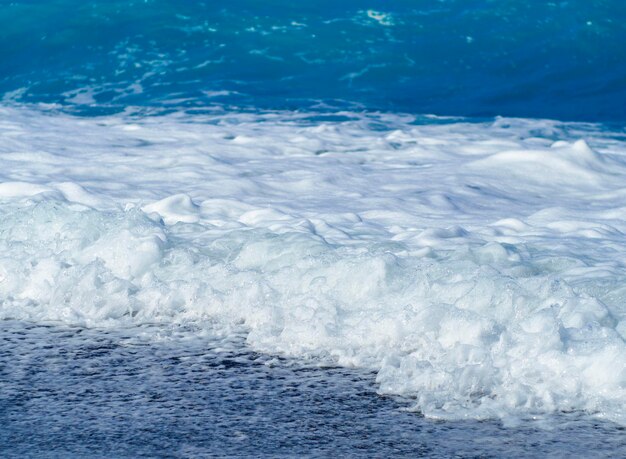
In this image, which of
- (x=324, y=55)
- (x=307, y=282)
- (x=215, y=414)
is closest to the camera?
(x=215, y=414)

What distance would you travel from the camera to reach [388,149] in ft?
28.5

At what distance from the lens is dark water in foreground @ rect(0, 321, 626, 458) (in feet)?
10.2

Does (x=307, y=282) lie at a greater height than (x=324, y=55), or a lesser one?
greater

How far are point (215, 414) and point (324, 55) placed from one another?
11.0m

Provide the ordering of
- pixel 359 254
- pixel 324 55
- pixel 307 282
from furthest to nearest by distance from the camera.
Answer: pixel 324 55 < pixel 359 254 < pixel 307 282

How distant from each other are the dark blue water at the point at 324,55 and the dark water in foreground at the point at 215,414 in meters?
7.93

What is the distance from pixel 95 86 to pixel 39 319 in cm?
873

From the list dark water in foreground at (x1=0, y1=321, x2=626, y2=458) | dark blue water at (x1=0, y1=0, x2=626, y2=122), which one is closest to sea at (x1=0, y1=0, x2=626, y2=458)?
dark water in foreground at (x1=0, y1=321, x2=626, y2=458)

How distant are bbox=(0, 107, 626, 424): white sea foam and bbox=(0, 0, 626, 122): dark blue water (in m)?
3.68

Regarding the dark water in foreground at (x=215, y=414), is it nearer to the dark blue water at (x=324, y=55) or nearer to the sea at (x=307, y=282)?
the sea at (x=307, y=282)

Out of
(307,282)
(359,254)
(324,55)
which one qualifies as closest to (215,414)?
(307,282)

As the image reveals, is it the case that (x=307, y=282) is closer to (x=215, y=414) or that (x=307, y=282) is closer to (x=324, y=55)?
(x=215, y=414)

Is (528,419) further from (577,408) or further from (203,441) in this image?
(203,441)

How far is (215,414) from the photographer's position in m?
3.38
